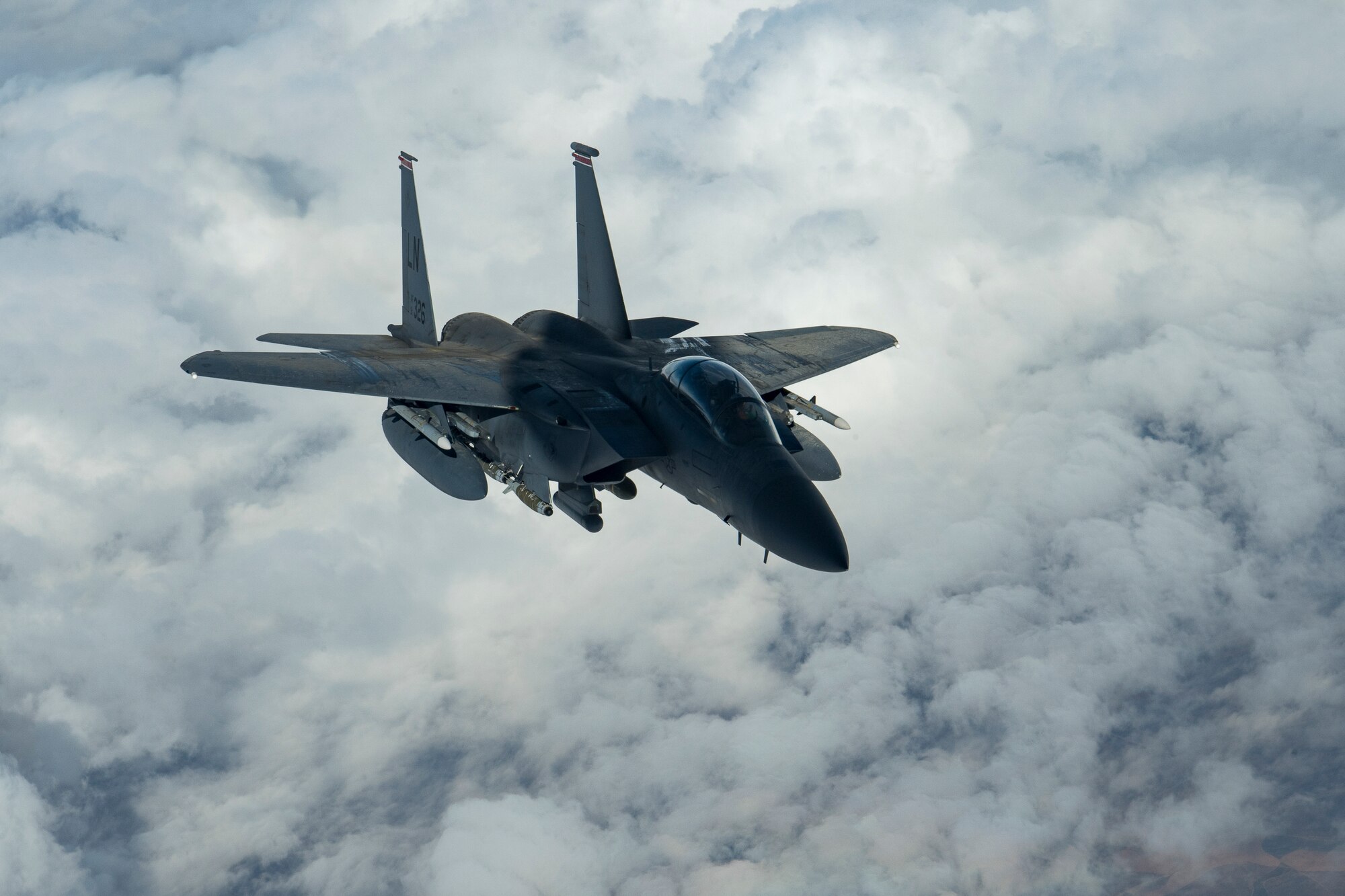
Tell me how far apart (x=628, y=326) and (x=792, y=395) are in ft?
15.0

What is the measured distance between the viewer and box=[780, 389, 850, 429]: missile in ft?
69.7

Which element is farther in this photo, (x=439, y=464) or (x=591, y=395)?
(x=439, y=464)

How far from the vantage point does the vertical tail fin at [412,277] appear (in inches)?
1006

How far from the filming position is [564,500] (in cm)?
1952

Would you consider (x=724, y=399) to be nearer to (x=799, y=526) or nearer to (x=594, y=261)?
(x=799, y=526)

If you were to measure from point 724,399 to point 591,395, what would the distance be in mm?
3461

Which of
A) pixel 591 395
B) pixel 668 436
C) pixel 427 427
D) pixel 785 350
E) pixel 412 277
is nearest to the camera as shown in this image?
pixel 668 436

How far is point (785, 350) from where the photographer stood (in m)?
24.3

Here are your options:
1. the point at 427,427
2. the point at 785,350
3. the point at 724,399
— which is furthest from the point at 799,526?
the point at 785,350

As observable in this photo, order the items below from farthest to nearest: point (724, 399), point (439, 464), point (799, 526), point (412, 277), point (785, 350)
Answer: point (412, 277), point (785, 350), point (439, 464), point (724, 399), point (799, 526)

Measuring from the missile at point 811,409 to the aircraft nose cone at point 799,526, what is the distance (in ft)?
17.9

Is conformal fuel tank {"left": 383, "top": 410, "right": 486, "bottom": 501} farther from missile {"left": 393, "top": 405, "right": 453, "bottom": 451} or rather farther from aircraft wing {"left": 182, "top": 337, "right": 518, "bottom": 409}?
aircraft wing {"left": 182, "top": 337, "right": 518, "bottom": 409}

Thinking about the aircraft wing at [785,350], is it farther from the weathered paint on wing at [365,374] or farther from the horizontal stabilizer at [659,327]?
the weathered paint on wing at [365,374]

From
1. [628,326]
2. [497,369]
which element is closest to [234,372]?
[497,369]
